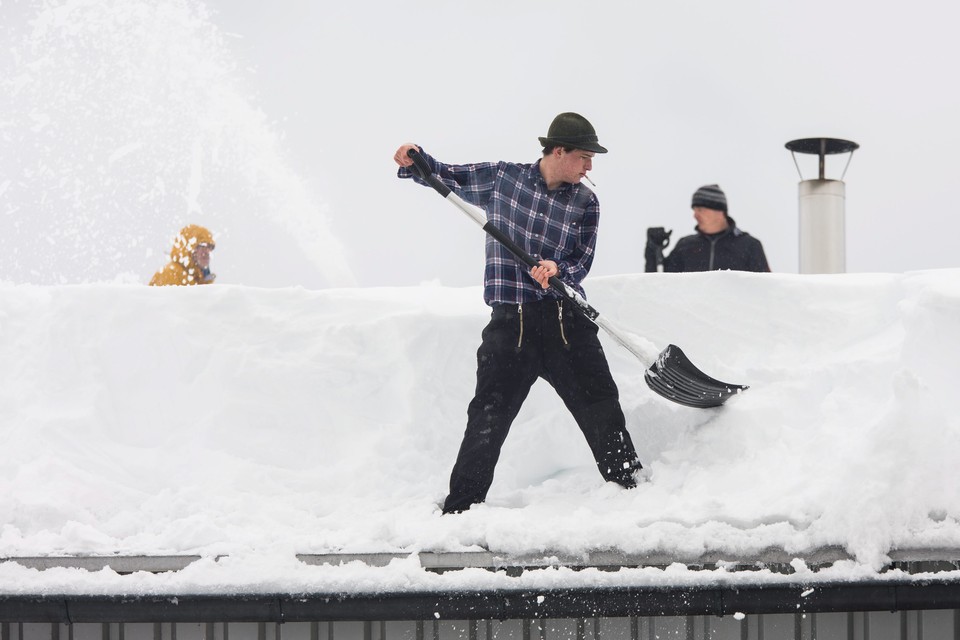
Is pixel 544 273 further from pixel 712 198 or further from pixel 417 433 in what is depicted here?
pixel 712 198

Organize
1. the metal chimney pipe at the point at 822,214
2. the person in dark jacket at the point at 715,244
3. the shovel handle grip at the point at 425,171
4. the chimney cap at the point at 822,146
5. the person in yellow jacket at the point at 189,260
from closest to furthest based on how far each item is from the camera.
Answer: the shovel handle grip at the point at 425,171 < the person in dark jacket at the point at 715,244 < the person in yellow jacket at the point at 189,260 < the metal chimney pipe at the point at 822,214 < the chimney cap at the point at 822,146

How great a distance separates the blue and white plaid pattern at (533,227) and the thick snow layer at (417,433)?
728 millimetres

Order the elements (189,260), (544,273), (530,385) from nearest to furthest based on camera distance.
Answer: (544,273) → (530,385) → (189,260)

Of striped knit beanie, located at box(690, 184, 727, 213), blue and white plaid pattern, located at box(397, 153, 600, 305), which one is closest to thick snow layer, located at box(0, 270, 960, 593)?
blue and white plaid pattern, located at box(397, 153, 600, 305)

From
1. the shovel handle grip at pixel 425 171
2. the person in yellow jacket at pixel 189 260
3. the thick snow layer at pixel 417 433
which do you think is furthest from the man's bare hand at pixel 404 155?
the person in yellow jacket at pixel 189 260

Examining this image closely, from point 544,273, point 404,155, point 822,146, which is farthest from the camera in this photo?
point 822,146

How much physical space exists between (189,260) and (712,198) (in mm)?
3804

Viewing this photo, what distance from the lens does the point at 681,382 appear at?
14.3 ft

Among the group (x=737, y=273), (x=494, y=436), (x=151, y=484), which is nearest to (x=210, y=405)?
(x=151, y=484)

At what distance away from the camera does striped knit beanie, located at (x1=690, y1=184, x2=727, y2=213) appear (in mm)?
6301

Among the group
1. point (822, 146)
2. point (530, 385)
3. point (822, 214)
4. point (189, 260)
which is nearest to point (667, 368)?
point (530, 385)

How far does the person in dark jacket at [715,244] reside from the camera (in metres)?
6.30

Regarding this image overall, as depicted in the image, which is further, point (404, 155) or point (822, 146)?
point (822, 146)

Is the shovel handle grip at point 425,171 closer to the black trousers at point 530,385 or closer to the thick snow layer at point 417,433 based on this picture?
the black trousers at point 530,385
